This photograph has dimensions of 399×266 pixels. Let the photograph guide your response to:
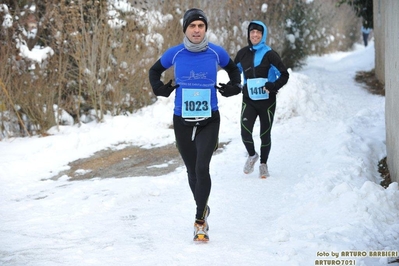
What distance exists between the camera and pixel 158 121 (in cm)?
1253

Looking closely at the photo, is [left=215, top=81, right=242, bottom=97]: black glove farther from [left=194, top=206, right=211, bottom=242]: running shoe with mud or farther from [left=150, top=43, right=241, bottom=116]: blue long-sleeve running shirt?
[left=194, top=206, right=211, bottom=242]: running shoe with mud

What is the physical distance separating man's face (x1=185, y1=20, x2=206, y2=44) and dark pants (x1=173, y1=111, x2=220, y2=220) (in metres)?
0.67

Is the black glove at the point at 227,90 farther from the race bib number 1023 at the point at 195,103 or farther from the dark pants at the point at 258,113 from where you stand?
the dark pants at the point at 258,113

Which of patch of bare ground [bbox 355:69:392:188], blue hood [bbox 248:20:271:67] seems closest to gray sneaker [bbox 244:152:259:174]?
blue hood [bbox 248:20:271:67]

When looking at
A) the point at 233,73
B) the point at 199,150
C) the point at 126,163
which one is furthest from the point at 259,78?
the point at 126,163

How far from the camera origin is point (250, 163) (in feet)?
27.2

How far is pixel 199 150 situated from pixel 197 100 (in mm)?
437

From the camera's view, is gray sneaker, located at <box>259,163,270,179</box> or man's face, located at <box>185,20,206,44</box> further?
gray sneaker, located at <box>259,163,270,179</box>

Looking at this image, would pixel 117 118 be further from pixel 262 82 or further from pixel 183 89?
pixel 183 89

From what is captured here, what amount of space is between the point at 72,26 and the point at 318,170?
6.66 meters

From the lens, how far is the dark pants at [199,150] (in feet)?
18.0

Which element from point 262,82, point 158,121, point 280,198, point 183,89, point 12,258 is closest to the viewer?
point 12,258

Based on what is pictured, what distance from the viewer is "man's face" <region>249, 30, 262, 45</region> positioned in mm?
7730

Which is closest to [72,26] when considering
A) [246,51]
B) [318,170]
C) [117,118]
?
[117,118]
